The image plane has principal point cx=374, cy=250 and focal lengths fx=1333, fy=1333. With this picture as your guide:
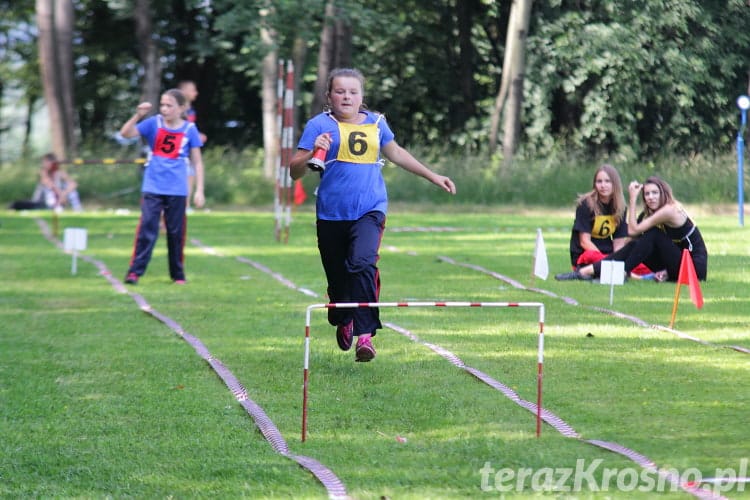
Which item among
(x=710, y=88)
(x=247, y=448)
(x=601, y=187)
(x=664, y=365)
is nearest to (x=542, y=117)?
(x=710, y=88)

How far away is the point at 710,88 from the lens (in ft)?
76.7

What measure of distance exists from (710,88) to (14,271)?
13.2m

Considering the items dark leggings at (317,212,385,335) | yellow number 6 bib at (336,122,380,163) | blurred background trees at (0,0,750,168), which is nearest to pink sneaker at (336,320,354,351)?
dark leggings at (317,212,385,335)

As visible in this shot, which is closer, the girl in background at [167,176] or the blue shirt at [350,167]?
the blue shirt at [350,167]

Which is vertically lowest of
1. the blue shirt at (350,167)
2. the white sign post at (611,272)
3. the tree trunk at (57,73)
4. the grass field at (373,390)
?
the grass field at (373,390)

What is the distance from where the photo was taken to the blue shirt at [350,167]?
8.45m

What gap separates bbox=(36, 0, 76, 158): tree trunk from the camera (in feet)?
109

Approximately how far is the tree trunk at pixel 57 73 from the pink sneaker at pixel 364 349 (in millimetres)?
25623

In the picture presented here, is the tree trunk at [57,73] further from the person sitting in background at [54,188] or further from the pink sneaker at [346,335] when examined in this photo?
the pink sneaker at [346,335]

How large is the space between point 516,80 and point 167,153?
22.4 meters

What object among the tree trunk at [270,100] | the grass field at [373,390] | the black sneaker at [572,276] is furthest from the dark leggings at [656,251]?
the tree trunk at [270,100]

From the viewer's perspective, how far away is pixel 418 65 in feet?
144

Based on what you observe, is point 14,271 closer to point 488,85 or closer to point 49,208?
point 49,208

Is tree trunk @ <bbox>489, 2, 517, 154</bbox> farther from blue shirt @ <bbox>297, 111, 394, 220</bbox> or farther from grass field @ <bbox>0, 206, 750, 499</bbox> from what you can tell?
blue shirt @ <bbox>297, 111, 394, 220</bbox>
